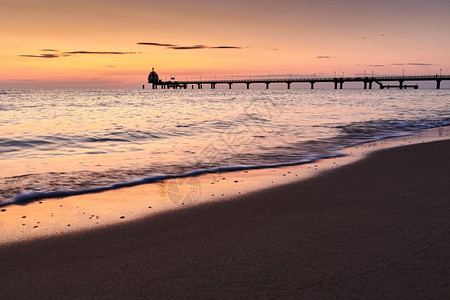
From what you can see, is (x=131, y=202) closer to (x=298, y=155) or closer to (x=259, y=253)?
(x=259, y=253)

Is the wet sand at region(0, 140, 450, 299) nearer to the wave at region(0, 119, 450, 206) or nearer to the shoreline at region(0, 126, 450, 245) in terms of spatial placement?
the shoreline at region(0, 126, 450, 245)

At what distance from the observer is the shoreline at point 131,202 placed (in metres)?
4.40

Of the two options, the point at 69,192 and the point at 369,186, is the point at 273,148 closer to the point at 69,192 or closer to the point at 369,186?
the point at 369,186

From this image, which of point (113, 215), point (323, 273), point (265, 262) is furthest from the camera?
point (113, 215)

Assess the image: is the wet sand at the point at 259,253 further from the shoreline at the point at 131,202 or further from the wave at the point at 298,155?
the wave at the point at 298,155

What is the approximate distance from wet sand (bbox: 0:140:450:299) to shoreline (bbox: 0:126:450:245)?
330 millimetres

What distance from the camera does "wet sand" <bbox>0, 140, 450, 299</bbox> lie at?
2773mm

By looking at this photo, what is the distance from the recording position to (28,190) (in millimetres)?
6324

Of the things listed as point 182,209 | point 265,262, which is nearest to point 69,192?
point 182,209

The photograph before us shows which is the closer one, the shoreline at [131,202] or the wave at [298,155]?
the shoreline at [131,202]

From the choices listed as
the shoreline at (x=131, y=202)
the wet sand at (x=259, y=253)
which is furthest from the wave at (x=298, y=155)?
the wet sand at (x=259, y=253)

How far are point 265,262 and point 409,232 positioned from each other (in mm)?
1664

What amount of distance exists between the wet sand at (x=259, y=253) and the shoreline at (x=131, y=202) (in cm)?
33

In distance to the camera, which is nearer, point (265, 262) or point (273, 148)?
point (265, 262)
